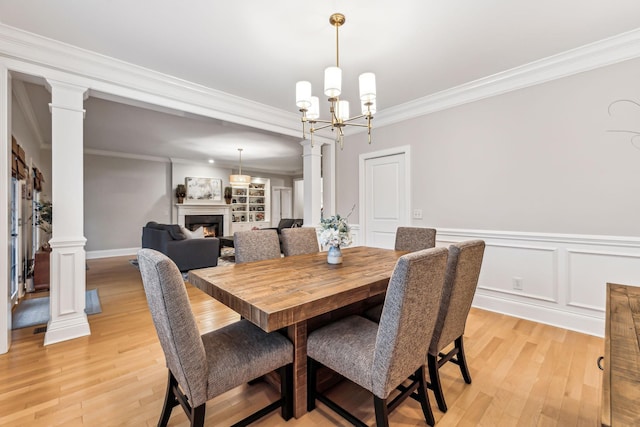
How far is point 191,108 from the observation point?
3.15 m

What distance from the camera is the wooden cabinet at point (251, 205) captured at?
870 cm

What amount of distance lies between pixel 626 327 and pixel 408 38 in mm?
2253

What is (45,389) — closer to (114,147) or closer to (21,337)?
(21,337)

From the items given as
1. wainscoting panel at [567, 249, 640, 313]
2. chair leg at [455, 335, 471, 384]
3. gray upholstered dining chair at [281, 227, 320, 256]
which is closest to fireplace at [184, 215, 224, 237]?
gray upholstered dining chair at [281, 227, 320, 256]

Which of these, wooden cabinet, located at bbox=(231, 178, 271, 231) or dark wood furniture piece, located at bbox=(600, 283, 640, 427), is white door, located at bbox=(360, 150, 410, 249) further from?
wooden cabinet, located at bbox=(231, 178, 271, 231)

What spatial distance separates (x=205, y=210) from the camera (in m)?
7.64

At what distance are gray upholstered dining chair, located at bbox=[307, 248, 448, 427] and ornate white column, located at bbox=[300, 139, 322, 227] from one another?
2.99m

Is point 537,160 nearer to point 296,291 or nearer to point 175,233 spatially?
point 296,291

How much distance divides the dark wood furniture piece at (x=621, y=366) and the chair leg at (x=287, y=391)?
127 cm

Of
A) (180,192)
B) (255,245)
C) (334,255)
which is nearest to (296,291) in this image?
(334,255)

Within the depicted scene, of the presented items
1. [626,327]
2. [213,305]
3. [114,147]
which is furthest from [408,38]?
[114,147]

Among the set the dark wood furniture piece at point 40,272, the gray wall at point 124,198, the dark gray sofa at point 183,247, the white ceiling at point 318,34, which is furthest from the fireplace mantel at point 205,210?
the white ceiling at point 318,34

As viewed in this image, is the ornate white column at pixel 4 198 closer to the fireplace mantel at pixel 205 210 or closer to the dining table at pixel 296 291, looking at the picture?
the dining table at pixel 296 291

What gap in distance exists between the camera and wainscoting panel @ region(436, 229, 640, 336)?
2.43m
